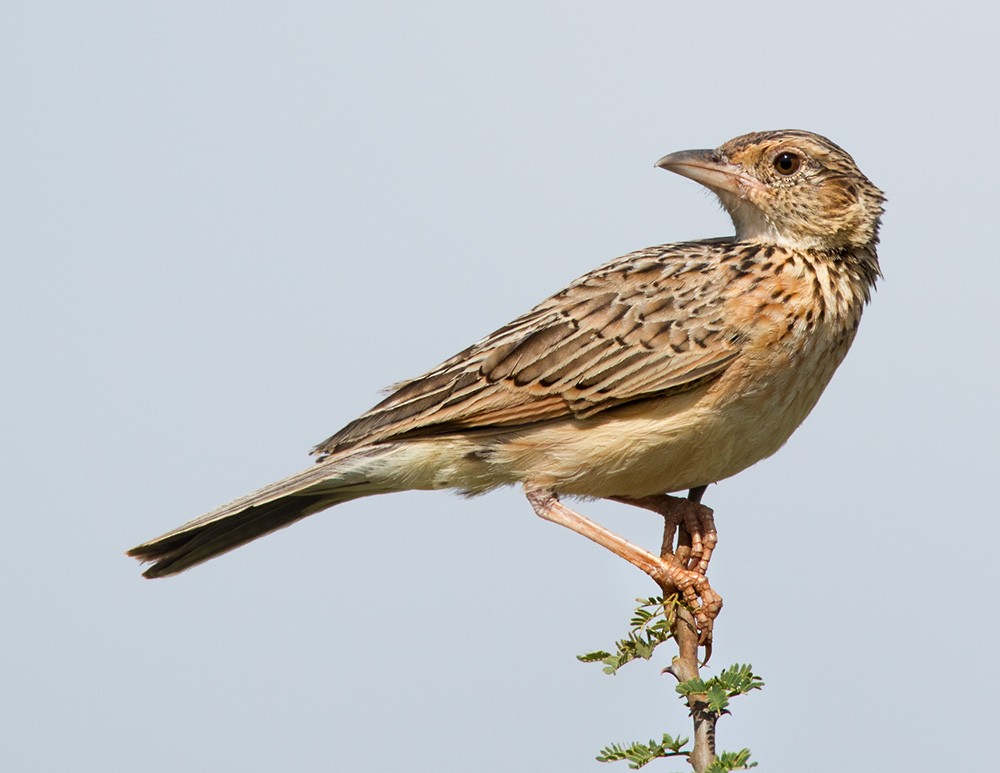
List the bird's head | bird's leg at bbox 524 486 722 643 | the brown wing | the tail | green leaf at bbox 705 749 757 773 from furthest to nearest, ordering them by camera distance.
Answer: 1. the bird's head
2. the tail
3. the brown wing
4. bird's leg at bbox 524 486 722 643
5. green leaf at bbox 705 749 757 773

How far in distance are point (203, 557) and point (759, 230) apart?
3.40 meters

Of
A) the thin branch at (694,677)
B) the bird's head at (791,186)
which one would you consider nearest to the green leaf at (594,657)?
the thin branch at (694,677)

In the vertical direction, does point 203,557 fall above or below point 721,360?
below

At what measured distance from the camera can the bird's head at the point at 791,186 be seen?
7570 mm

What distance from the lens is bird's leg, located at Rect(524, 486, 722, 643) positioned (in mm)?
6504

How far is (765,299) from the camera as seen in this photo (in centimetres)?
708

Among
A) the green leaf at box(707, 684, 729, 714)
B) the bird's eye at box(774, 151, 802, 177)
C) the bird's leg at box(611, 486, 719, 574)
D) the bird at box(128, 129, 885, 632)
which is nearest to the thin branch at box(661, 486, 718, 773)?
the green leaf at box(707, 684, 729, 714)

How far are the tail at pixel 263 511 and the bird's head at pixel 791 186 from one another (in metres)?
2.27

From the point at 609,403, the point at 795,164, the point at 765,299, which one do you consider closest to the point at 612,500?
the point at 609,403

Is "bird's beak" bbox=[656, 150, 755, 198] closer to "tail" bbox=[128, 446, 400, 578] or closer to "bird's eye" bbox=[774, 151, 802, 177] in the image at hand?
"bird's eye" bbox=[774, 151, 802, 177]

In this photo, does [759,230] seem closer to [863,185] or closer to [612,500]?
[863,185]

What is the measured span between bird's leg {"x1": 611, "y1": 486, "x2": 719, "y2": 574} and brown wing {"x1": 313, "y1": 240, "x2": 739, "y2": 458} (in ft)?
1.90

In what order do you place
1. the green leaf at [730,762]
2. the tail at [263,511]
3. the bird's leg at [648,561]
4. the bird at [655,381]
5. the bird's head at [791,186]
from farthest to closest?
1. the bird's head at [791,186]
2. the tail at [263,511]
3. the bird at [655,381]
4. the bird's leg at [648,561]
5. the green leaf at [730,762]

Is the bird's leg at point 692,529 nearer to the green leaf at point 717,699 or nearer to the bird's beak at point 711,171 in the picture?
the green leaf at point 717,699
